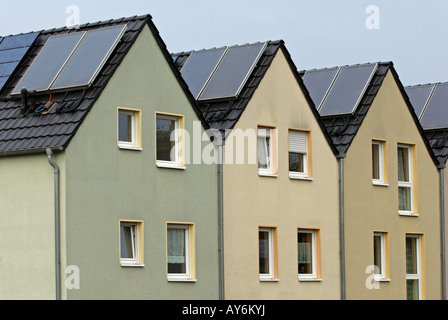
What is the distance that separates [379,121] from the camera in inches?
1421

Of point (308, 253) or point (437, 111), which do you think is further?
point (437, 111)

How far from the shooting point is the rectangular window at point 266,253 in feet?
105

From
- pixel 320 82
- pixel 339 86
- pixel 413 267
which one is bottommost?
pixel 413 267

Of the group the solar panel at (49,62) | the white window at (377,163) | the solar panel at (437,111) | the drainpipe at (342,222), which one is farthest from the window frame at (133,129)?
the solar panel at (437,111)

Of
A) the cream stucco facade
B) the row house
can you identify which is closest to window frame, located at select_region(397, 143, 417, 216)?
the cream stucco facade

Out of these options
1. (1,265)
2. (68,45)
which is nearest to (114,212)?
(1,265)

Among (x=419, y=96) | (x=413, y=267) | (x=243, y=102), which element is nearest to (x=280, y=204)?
(x=243, y=102)

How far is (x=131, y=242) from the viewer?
2862cm

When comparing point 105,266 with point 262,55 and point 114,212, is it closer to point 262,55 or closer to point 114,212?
point 114,212

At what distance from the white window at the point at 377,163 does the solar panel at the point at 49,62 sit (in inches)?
398

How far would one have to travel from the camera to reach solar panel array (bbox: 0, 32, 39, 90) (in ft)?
101

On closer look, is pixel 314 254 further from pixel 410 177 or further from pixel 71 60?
pixel 71 60

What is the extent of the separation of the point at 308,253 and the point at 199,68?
19.4ft

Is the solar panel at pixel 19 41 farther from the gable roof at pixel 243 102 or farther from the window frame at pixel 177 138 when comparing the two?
the gable roof at pixel 243 102
